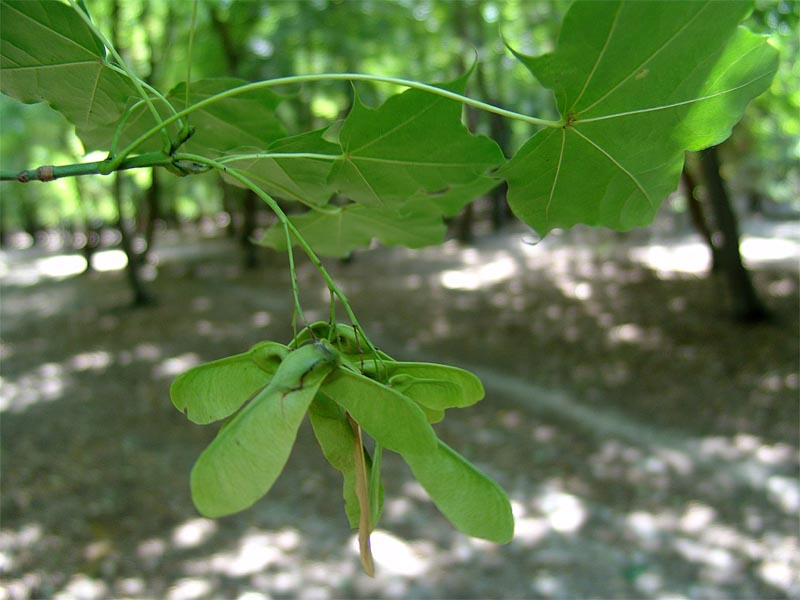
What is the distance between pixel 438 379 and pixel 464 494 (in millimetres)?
125

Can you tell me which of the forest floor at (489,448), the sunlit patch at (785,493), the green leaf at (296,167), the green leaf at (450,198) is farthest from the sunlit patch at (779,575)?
the green leaf at (296,167)

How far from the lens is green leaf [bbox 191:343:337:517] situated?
24.0 inches

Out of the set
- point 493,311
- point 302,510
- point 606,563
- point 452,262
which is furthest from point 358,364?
point 452,262

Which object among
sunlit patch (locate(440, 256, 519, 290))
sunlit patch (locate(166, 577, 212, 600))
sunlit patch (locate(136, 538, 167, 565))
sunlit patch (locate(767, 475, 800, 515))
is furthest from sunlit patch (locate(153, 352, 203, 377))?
sunlit patch (locate(767, 475, 800, 515))

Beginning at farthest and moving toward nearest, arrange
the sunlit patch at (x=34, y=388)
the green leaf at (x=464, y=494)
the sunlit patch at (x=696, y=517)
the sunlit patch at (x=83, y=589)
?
1. the sunlit patch at (x=34, y=388)
2. the sunlit patch at (x=696, y=517)
3. the sunlit patch at (x=83, y=589)
4. the green leaf at (x=464, y=494)

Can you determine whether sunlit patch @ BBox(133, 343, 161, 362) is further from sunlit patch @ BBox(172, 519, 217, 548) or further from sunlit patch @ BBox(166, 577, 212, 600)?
sunlit patch @ BBox(166, 577, 212, 600)

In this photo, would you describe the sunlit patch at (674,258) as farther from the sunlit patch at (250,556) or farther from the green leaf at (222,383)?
the green leaf at (222,383)

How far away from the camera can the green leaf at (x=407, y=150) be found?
0.90 m

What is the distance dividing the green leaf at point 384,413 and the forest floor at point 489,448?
14.0ft

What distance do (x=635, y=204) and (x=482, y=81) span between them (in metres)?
14.2

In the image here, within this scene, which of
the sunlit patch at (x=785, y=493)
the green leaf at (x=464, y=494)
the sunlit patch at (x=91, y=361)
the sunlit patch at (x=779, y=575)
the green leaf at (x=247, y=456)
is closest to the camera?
the green leaf at (x=247, y=456)

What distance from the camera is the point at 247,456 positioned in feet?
2.01

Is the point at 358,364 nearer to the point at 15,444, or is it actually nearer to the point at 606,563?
the point at 606,563

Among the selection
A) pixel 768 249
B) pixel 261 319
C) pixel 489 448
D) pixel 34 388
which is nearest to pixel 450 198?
pixel 489 448
